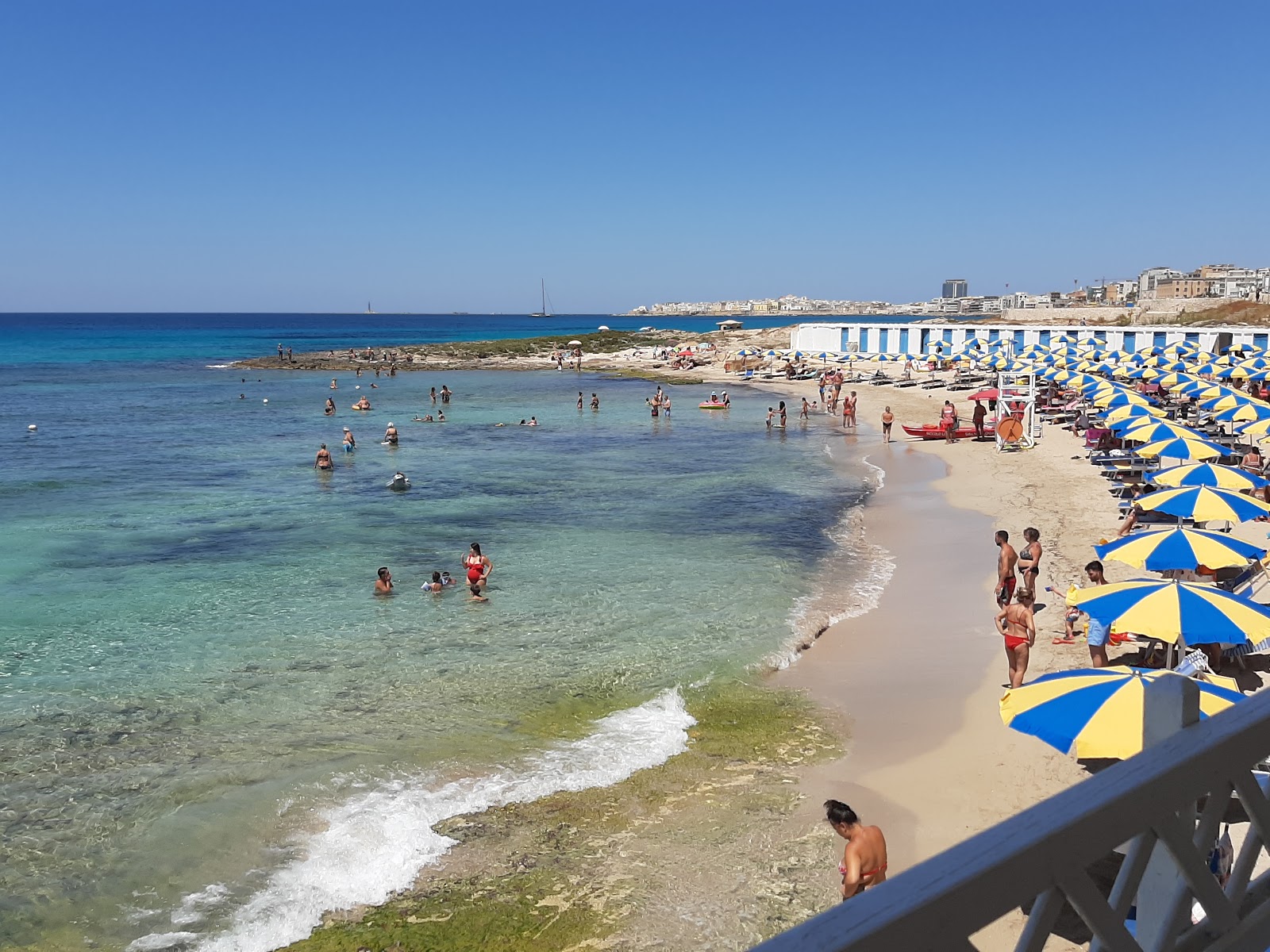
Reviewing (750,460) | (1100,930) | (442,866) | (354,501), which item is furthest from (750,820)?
(750,460)

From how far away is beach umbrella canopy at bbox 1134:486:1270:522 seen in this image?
1230 centimetres

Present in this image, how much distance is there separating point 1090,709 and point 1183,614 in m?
2.43

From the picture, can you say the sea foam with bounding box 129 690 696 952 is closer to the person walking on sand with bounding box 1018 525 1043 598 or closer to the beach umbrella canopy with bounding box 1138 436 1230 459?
the person walking on sand with bounding box 1018 525 1043 598

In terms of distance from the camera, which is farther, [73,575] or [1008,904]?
[73,575]

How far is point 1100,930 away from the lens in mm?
1812

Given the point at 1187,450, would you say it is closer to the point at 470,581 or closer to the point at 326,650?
the point at 470,581

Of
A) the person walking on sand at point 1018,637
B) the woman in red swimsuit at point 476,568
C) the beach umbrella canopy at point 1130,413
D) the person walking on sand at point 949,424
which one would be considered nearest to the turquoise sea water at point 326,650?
the woman in red swimsuit at point 476,568

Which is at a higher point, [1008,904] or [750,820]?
[1008,904]

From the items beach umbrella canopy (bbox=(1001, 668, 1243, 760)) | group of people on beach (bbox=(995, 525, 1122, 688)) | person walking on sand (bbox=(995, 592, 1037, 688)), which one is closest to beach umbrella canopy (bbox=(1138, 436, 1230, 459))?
group of people on beach (bbox=(995, 525, 1122, 688))

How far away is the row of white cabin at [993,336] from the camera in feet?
179

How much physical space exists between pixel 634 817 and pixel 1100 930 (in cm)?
746

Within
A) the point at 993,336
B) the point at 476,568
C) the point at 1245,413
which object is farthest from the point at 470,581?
→ the point at 993,336

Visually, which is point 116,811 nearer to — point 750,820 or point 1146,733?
point 750,820

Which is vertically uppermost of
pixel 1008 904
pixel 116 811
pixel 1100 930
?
pixel 1008 904
